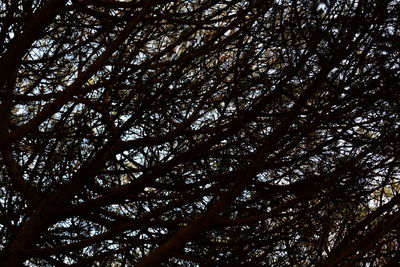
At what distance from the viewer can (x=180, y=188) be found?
2484mm

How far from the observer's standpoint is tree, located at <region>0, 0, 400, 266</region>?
173 cm

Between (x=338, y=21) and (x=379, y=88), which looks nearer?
(x=338, y=21)

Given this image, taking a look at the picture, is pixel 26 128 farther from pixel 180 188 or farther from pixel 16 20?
pixel 180 188

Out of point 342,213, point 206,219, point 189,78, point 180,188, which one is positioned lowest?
point 206,219

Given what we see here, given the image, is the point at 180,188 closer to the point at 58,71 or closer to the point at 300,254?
the point at 300,254

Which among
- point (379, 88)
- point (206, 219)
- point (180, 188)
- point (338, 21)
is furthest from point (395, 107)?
point (206, 219)

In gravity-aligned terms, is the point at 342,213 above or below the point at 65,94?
above

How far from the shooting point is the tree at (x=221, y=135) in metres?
1.73

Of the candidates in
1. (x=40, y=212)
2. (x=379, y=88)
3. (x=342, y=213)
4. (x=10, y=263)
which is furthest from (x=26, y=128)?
(x=342, y=213)

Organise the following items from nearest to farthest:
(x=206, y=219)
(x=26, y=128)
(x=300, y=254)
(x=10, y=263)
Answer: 1. (x=206, y=219)
2. (x=26, y=128)
3. (x=10, y=263)
4. (x=300, y=254)

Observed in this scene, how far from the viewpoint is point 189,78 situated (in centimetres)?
292

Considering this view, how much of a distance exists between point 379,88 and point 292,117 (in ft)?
3.18

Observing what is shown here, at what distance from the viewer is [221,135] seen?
1.93 m

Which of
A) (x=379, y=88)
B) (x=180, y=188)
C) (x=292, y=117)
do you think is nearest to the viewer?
(x=292, y=117)
